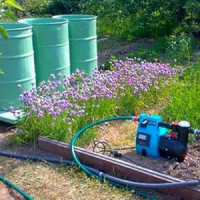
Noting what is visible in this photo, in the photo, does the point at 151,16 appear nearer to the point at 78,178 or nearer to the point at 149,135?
the point at 149,135

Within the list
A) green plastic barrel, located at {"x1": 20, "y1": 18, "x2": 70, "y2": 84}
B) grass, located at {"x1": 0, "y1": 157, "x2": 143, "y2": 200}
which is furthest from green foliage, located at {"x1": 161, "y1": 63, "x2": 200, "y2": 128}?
green plastic barrel, located at {"x1": 20, "y1": 18, "x2": 70, "y2": 84}

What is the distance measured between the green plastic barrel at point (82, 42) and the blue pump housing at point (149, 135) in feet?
7.17

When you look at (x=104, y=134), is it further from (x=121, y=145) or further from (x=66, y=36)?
(x=66, y=36)

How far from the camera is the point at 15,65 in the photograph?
4500mm

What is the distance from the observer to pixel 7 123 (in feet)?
15.3

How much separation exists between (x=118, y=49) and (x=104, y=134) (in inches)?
168

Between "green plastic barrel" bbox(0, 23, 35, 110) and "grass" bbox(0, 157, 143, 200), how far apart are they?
112 cm

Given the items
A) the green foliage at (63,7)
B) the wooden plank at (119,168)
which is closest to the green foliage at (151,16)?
the green foliage at (63,7)

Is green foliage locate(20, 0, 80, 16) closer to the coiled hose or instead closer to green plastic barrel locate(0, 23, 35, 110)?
green plastic barrel locate(0, 23, 35, 110)

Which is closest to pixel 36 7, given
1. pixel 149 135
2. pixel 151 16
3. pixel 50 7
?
pixel 50 7

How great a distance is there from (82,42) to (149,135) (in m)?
2.34

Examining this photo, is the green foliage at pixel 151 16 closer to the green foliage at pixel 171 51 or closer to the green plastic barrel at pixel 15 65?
the green foliage at pixel 171 51

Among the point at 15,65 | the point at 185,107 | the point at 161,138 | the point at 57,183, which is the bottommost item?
the point at 57,183

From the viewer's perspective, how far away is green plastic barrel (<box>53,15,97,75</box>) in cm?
536
